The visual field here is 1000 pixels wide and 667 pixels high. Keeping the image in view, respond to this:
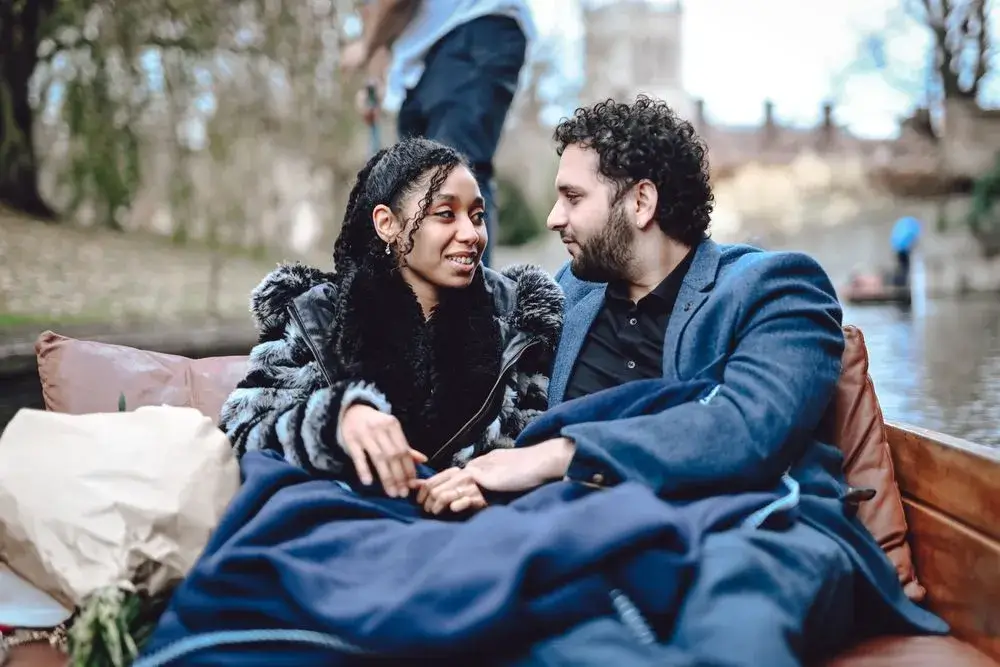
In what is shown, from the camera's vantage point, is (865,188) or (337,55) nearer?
(337,55)

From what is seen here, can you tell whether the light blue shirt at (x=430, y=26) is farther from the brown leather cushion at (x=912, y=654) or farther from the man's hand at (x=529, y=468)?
the brown leather cushion at (x=912, y=654)

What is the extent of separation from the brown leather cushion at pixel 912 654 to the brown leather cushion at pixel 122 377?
1.23 metres

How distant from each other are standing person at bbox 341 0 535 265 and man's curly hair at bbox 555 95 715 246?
2.78 ft

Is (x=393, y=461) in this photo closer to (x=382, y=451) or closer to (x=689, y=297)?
(x=382, y=451)

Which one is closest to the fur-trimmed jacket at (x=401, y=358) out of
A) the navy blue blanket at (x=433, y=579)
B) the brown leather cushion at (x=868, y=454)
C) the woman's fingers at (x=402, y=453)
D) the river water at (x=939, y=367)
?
the woman's fingers at (x=402, y=453)

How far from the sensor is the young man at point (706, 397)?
108 cm

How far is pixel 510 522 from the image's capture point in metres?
1.15

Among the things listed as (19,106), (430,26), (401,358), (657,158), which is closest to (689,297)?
(657,158)

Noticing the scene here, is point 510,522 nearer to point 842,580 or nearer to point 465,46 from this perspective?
point 842,580

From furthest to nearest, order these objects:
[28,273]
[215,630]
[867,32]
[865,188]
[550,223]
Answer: [865,188], [867,32], [28,273], [550,223], [215,630]

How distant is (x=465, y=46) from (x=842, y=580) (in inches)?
73.9

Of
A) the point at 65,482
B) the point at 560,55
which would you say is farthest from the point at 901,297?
the point at 65,482

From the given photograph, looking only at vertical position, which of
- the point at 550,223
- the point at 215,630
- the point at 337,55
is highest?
the point at 337,55

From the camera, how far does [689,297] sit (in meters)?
1.60
